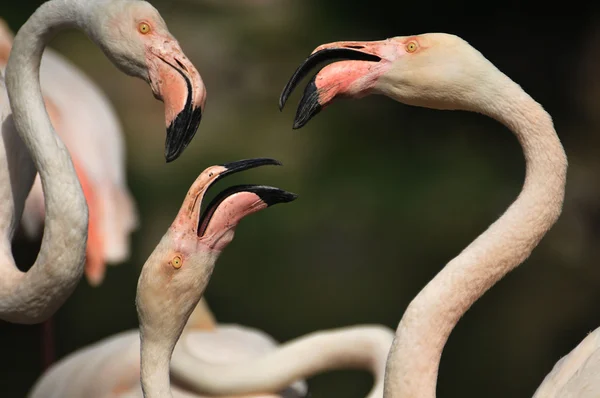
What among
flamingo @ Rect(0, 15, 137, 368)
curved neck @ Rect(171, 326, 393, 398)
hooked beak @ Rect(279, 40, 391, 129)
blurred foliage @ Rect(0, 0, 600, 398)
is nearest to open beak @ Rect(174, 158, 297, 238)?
hooked beak @ Rect(279, 40, 391, 129)

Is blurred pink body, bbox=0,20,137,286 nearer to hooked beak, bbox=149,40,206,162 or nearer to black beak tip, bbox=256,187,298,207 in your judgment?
hooked beak, bbox=149,40,206,162

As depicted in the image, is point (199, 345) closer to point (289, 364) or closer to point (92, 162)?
point (289, 364)

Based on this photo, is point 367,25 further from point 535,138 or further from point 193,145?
point 535,138

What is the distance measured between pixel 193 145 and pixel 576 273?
250cm

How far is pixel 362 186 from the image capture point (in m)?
7.14

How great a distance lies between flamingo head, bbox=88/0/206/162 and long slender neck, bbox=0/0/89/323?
9cm

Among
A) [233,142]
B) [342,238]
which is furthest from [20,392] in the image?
[233,142]

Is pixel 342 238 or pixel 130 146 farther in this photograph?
pixel 130 146

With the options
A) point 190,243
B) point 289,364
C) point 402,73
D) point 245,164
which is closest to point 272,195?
point 245,164

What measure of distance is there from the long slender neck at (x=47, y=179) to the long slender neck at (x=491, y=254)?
80 centimetres

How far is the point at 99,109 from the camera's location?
475 cm

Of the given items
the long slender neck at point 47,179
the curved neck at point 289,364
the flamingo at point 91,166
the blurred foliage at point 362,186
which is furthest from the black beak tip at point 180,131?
the blurred foliage at point 362,186

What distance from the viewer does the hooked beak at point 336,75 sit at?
2486 millimetres

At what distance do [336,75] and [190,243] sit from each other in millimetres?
465
